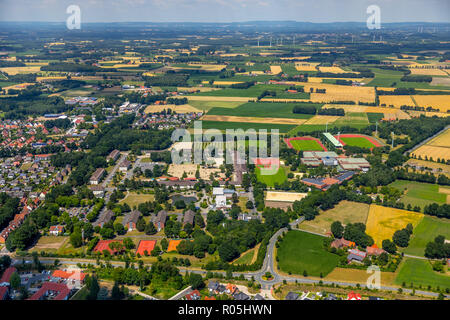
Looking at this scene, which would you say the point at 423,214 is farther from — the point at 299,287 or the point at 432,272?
the point at 299,287

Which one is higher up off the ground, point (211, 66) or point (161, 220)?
point (211, 66)

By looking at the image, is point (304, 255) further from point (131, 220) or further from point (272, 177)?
point (272, 177)

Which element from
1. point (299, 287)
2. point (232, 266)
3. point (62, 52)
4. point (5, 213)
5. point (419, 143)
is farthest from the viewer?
point (62, 52)

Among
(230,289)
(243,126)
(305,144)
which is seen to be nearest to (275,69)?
(243,126)

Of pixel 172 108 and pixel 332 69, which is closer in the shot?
pixel 172 108

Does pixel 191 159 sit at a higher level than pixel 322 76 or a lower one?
lower

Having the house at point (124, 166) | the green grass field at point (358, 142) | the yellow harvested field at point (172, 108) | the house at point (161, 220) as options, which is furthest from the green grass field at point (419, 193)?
the yellow harvested field at point (172, 108)
